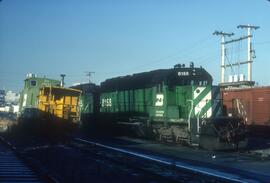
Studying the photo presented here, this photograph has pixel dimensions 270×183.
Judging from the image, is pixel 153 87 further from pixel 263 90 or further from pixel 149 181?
pixel 149 181

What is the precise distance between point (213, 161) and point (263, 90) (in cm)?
1235

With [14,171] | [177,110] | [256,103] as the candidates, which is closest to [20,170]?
[14,171]

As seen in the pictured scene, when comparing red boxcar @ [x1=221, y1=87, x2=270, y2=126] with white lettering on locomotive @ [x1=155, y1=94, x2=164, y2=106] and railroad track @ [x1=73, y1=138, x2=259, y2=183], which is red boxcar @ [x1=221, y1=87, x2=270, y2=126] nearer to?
white lettering on locomotive @ [x1=155, y1=94, x2=164, y2=106]

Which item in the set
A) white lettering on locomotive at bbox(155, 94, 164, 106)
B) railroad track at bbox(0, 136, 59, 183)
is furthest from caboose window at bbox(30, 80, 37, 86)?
railroad track at bbox(0, 136, 59, 183)

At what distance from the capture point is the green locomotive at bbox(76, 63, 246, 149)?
1700 centimetres

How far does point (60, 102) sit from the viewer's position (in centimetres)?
2562

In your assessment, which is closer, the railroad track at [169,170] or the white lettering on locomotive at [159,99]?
the railroad track at [169,170]

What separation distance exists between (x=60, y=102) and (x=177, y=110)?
8464 mm

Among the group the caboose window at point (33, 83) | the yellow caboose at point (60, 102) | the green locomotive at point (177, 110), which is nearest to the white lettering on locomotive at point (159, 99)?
the green locomotive at point (177, 110)

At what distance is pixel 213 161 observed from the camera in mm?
14086

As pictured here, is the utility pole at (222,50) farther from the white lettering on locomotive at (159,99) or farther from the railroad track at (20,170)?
the railroad track at (20,170)

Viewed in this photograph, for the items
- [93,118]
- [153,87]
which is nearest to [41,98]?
[93,118]

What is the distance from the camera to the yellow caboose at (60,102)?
2508cm

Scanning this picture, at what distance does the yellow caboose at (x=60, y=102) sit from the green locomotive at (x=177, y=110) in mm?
2573
